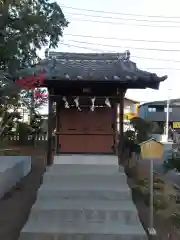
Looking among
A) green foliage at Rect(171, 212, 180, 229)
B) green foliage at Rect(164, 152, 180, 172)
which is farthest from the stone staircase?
green foliage at Rect(164, 152, 180, 172)

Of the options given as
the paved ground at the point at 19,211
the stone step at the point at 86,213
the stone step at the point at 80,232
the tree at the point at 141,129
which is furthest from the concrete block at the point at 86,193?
the tree at the point at 141,129

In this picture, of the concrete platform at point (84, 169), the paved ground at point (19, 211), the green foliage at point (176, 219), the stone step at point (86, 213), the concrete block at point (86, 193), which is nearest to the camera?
the paved ground at point (19, 211)

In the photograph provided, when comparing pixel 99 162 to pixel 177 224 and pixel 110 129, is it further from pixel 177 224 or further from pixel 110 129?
pixel 177 224

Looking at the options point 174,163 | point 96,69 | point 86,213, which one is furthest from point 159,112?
point 86,213

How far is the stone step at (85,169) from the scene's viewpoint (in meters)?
9.09

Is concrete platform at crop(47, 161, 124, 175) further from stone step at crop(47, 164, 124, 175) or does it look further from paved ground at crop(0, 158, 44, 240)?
paved ground at crop(0, 158, 44, 240)

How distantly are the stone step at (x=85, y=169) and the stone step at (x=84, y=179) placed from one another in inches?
8.5

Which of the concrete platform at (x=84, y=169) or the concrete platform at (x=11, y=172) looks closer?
the concrete platform at (x=11, y=172)

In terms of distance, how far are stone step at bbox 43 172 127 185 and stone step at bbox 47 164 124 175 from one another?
216 millimetres

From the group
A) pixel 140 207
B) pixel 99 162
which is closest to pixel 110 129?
pixel 99 162

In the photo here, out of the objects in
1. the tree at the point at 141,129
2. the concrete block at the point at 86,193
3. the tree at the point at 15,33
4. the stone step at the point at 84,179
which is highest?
the tree at the point at 15,33

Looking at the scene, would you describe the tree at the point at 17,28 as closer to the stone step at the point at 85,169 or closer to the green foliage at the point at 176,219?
the stone step at the point at 85,169

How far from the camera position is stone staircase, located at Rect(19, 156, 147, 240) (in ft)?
21.1

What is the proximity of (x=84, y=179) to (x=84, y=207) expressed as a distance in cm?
146
